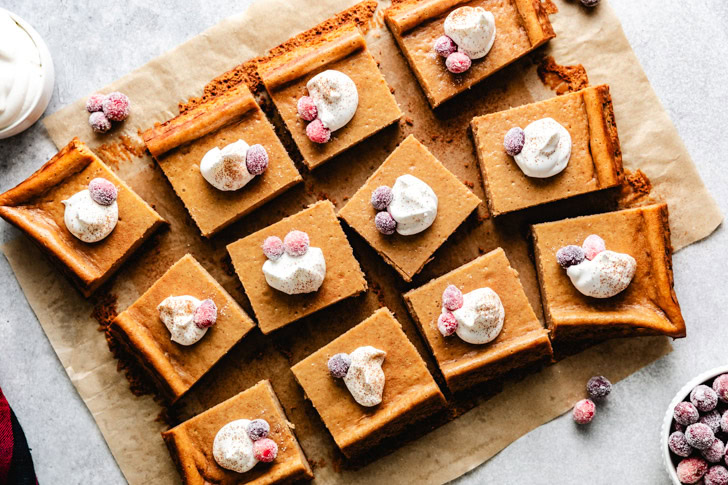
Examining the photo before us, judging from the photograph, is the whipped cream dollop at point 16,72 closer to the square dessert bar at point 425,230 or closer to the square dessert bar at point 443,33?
the square dessert bar at point 425,230

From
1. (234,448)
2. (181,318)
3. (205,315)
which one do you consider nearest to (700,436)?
(234,448)

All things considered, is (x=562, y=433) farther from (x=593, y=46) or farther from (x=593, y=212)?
(x=593, y=46)

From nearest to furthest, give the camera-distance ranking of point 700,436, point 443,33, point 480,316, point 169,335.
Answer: point 700,436 → point 480,316 → point 169,335 → point 443,33

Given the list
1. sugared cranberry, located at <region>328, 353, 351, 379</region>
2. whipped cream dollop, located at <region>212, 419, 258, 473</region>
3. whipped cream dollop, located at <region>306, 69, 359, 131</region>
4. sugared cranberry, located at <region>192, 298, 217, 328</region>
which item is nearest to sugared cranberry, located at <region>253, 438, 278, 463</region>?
whipped cream dollop, located at <region>212, 419, 258, 473</region>

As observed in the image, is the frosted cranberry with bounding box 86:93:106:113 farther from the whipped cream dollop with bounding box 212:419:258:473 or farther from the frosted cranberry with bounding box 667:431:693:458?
the frosted cranberry with bounding box 667:431:693:458

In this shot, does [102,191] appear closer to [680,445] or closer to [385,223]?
[385,223]
